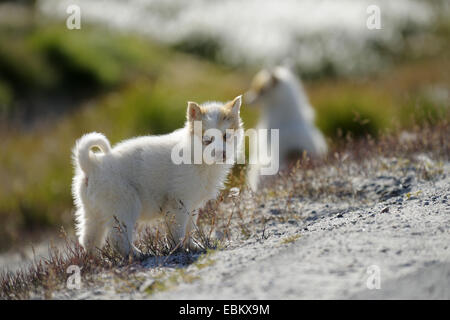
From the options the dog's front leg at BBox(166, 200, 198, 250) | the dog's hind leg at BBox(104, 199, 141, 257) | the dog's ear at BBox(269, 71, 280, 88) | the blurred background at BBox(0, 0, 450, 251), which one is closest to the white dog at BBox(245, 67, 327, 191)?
the dog's ear at BBox(269, 71, 280, 88)

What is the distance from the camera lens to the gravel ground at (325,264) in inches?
130

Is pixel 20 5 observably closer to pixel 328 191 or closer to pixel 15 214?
pixel 15 214

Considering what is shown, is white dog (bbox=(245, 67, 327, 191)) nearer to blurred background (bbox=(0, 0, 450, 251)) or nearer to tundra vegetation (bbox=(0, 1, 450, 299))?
tundra vegetation (bbox=(0, 1, 450, 299))

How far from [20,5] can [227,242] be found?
22493 mm

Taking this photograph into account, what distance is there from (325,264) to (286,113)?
19.2ft

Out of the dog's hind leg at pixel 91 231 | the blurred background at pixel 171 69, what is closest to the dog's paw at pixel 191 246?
the dog's hind leg at pixel 91 231

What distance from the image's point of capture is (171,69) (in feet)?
58.5

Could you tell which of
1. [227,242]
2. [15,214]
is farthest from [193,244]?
[15,214]

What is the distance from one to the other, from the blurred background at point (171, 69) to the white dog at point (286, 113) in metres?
1.10

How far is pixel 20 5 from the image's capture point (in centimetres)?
2438

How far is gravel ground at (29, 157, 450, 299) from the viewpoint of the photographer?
3.30 m

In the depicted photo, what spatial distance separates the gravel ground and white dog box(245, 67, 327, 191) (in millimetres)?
3674

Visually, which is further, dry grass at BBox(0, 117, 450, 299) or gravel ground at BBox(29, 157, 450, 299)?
dry grass at BBox(0, 117, 450, 299)
